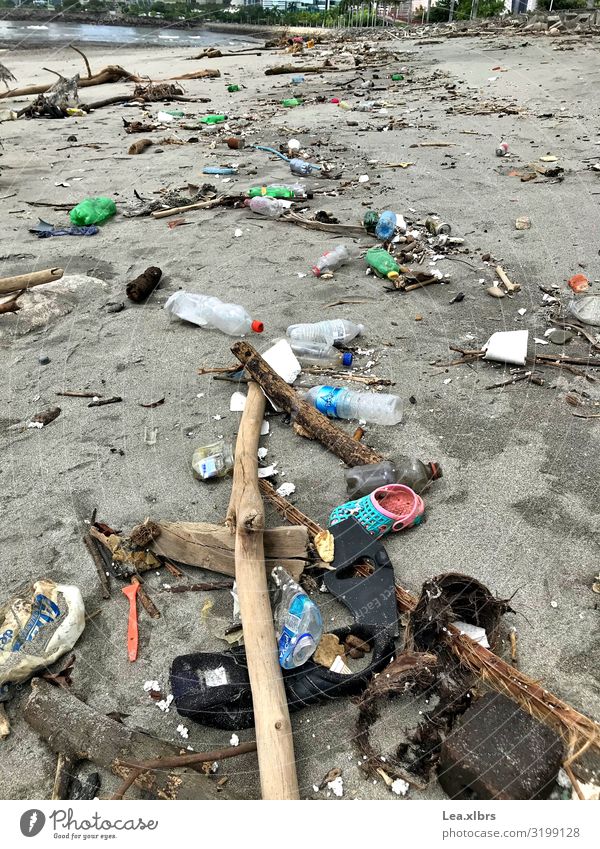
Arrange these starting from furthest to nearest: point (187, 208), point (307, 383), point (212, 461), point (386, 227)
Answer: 1. point (187, 208)
2. point (386, 227)
3. point (307, 383)
4. point (212, 461)

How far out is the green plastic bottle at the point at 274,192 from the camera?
551cm

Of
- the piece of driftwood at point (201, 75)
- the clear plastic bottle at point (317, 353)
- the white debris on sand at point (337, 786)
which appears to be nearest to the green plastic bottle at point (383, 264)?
the clear plastic bottle at point (317, 353)

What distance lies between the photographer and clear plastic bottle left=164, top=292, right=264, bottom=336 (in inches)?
141

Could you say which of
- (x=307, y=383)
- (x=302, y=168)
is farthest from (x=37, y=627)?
(x=302, y=168)

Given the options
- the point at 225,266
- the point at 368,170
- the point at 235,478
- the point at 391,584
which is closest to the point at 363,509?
the point at 391,584

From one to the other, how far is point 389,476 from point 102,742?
4.49ft

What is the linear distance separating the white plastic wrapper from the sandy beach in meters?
0.08

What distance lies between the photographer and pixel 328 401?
9.27ft

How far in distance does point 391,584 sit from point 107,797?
102cm

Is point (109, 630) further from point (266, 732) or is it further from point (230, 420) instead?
point (230, 420)

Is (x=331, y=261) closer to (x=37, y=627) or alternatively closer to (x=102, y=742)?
(x=37, y=627)

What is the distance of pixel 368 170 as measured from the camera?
20.5ft
